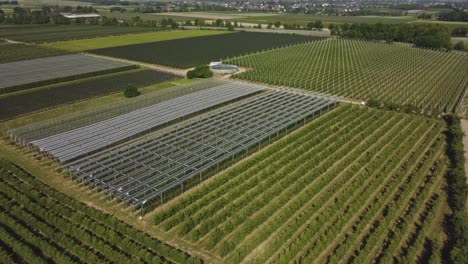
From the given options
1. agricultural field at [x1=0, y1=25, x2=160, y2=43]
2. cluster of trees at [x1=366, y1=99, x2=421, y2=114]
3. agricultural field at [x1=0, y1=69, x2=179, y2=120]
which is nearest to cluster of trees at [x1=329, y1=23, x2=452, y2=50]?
cluster of trees at [x1=366, y1=99, x2=421, y2=114]

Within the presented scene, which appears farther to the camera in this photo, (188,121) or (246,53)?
(246,53)

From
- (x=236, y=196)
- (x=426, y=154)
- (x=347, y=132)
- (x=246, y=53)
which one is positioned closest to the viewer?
(x=236, y=196)

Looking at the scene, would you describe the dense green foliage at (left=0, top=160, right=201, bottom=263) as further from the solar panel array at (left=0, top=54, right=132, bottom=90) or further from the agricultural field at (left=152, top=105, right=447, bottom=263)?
the solar panel array at (left=0, top=54, right=132, bottom=90)

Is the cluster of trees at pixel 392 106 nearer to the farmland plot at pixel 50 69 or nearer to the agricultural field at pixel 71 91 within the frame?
the agricultural field at pixel 71 91

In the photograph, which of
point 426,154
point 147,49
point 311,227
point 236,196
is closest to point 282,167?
point 236,196

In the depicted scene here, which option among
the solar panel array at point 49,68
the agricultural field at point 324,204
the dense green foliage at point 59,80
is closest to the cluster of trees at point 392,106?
the agricultural field at point 324,204

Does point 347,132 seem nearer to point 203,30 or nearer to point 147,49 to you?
point 147,49

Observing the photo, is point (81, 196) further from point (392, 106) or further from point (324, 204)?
point (392, 106)
